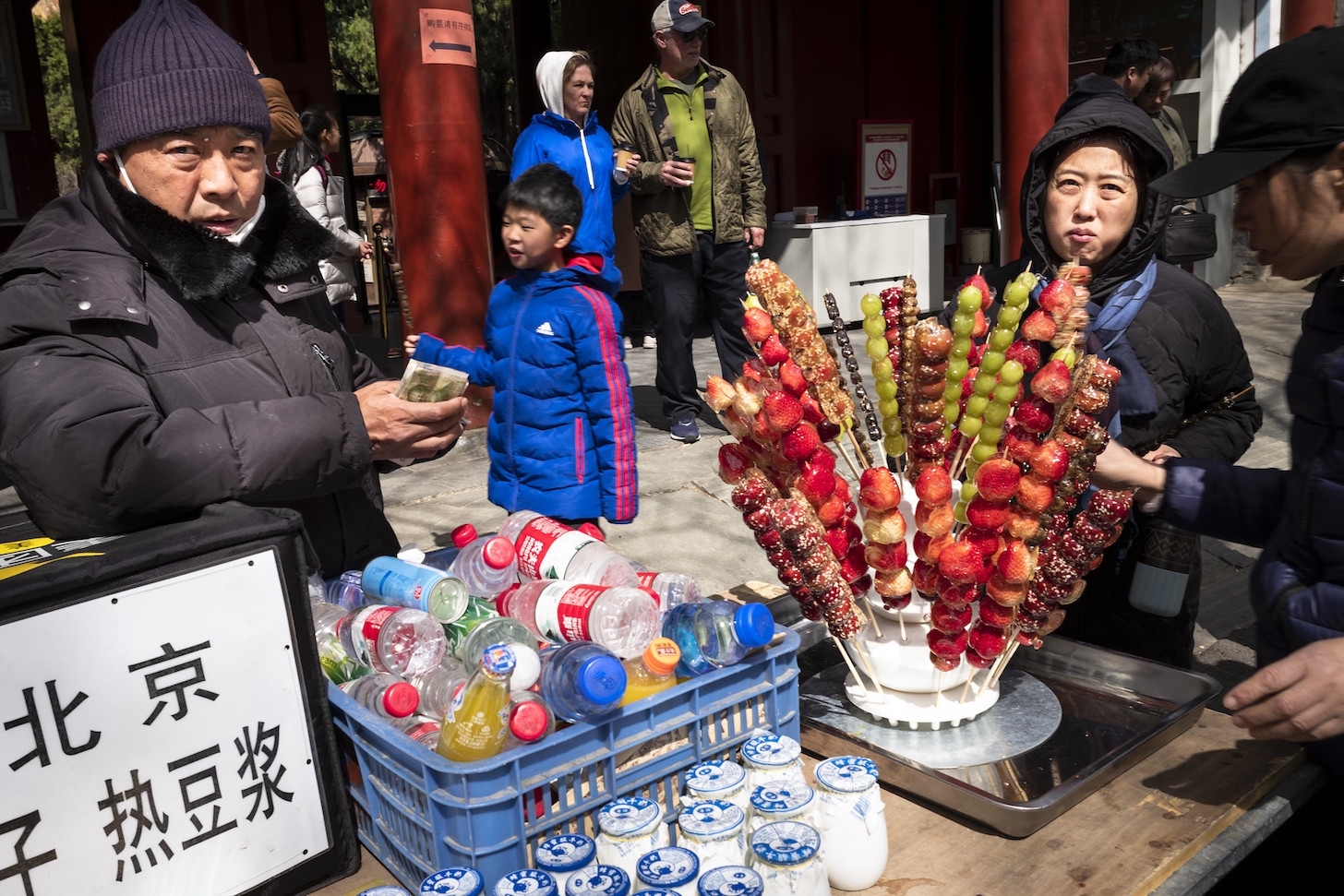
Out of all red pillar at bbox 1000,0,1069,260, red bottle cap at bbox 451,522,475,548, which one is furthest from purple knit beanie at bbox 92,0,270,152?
red pillar at bbox 1000,0,1069,260

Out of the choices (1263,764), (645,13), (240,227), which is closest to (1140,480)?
(1263,764)

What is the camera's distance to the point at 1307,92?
1.40 meters

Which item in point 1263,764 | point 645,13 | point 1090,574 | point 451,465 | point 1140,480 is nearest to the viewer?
point 1263,764

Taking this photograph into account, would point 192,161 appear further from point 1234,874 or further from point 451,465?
point 451,465

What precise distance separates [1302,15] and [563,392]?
10.8m

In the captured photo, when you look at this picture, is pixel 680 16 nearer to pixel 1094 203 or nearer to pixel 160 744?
pixel 1094 203

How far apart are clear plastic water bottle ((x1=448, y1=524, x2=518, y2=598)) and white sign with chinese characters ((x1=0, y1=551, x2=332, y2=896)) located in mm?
503

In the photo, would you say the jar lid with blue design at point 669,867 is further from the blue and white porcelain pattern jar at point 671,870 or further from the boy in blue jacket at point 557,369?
the boy in blue jacket at point 557,369

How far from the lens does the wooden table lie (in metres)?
1.28

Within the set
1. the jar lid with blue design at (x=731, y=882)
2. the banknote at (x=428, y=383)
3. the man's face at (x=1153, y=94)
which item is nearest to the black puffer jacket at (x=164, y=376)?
the banknote at (x=428, y=383)

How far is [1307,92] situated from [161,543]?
5.38 ft

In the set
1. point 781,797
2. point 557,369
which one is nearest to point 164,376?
point 781,797

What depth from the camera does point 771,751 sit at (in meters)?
1.39

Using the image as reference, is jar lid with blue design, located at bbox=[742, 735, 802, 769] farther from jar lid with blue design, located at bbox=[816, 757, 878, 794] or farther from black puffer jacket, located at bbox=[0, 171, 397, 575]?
black puffer jacket, located at bbox=[0, 171, 397, 575]
